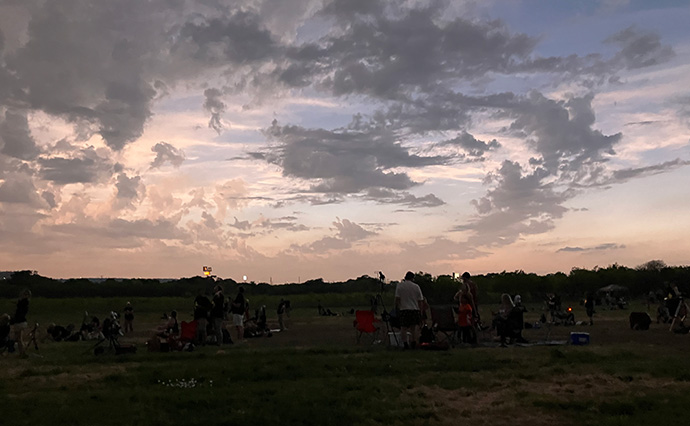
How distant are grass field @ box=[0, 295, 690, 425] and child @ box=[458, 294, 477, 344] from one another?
0.94 m

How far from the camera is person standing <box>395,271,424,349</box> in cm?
1526

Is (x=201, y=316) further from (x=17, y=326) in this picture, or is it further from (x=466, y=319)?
(x=466, y=319)

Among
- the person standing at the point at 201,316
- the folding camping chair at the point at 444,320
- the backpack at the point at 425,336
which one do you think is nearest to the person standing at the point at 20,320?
the person standing at the point at 201,316

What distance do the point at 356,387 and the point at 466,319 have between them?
7.12 m

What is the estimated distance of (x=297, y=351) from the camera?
15125mm

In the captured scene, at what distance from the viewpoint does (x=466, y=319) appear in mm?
16359

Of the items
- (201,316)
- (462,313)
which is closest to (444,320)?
(462,313)

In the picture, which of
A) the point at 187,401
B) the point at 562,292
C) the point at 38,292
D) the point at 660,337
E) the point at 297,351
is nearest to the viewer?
the point at 187,401

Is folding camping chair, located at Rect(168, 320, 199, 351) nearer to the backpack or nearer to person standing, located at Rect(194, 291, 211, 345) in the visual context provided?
person standing, located at Rect(194, 291, 211, 345)

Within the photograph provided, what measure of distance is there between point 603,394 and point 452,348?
21.8 ft

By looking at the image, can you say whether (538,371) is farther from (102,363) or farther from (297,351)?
(102,363)

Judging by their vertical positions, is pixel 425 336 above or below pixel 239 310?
below

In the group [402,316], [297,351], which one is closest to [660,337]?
Result: [402,316]

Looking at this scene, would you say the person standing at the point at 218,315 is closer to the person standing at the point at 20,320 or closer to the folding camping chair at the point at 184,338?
the folding camping chair at the point at 184,338
